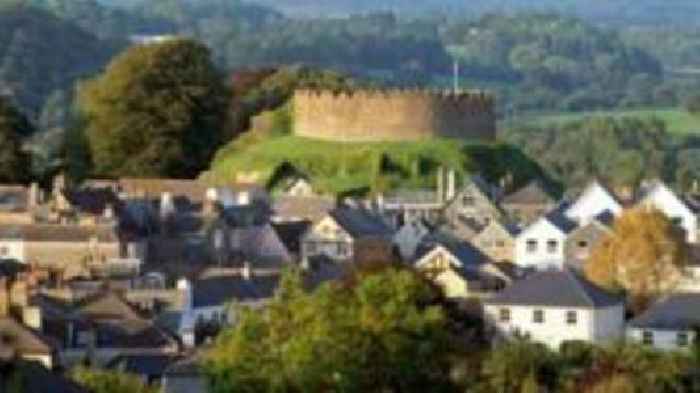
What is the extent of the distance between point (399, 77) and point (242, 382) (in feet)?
466

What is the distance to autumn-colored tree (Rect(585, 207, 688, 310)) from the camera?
5025 centimetres

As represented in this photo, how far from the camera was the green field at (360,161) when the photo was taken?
74000 mm

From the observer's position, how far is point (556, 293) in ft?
154

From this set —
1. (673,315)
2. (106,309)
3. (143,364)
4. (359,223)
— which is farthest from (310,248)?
(143,364)

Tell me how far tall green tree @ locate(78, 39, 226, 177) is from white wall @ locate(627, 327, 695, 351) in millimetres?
32237

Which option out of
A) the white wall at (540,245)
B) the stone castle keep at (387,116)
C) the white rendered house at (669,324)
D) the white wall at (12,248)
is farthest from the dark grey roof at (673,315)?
the stone castle keep at (387,116)

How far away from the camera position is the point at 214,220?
200 ft

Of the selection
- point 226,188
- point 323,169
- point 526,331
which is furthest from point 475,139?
point 526,331

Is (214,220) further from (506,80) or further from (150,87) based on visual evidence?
(506,80)

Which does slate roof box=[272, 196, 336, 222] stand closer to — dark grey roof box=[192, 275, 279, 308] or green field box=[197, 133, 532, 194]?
green field box=[197, 133, 532, 194]

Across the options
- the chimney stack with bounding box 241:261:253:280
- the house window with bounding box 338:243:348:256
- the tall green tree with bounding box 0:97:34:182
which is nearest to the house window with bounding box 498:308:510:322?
the chimney stack with bounding box 241:261:253:280

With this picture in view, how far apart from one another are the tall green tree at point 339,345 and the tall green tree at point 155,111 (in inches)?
1315

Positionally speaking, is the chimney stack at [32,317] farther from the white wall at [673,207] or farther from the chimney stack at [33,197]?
the chimney stack at [33,197]

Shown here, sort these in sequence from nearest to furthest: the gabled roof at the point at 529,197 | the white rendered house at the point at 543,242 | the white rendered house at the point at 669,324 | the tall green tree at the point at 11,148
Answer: the white rendered house at the point at 669,324 → the white rendered house at the point at 543,242 → the gabled roof at the point at 529,197 → the tall green tree at the point at 11,148
